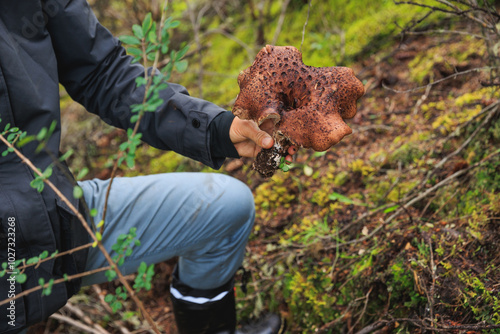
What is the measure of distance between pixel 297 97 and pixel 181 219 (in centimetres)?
106

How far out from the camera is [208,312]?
236 centimetres

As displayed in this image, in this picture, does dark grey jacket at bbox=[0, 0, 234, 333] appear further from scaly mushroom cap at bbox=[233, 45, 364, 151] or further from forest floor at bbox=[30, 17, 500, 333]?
forest floor at bbox=[30, 17, 500, 333]

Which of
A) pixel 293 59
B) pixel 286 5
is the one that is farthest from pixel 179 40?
pixel 293 59

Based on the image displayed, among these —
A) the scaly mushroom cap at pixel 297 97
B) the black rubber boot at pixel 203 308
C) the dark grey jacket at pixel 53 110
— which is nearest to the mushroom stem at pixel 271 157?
the scaly mushroom cap at pixel 297 97

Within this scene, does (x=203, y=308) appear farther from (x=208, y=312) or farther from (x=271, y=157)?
(x=271, y=157)

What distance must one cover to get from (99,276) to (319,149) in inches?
58.7

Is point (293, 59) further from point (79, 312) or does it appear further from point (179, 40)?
point (179, 40)

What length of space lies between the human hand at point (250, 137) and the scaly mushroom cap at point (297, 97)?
0.09 meters

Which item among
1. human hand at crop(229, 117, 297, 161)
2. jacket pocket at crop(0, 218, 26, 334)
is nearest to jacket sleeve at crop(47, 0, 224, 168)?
human hand at crop(229, 117, 297, 161)

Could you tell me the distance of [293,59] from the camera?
5.33 ft

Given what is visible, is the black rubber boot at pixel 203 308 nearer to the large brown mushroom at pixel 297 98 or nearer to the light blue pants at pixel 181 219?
the light blue pants at pixel 181 219

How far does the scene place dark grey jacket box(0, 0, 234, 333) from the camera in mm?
1701

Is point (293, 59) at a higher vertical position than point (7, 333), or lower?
higher

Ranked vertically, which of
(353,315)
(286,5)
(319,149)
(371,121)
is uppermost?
(286,5)
